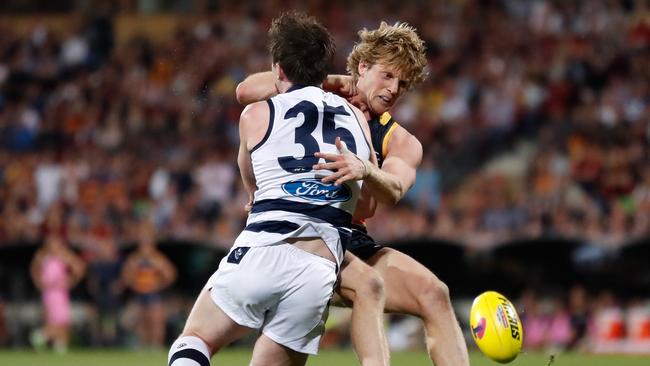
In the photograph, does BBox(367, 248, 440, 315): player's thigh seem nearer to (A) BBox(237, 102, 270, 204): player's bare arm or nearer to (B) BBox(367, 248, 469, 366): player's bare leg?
(B) BBox(367, 248, 469, 366): player's bare leg

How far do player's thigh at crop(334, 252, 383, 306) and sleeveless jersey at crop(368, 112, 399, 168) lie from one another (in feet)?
2.22

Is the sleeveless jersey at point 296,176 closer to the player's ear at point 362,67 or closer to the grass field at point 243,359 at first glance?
the player's ear at point 362,67

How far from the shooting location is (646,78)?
1681 cm

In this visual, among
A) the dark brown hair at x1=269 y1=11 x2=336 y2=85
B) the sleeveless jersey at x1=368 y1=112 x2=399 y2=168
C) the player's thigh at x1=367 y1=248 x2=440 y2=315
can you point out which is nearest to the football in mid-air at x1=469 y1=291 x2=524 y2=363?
the player's thigh at x1=367 y1=248 x2=440 y2=315

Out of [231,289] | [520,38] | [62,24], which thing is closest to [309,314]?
[231,289]

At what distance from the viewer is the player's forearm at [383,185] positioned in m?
5.35

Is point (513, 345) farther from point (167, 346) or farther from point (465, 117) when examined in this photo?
point (465, 117)

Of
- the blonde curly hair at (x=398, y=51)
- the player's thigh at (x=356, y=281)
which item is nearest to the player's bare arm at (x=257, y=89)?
the blonde curly hair at (x=398, y=51)

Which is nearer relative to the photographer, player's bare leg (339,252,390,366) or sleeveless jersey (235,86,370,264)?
sleeveless jersey (235,86,370,264)

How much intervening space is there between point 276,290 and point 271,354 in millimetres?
475

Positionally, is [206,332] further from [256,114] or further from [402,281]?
[402,281]

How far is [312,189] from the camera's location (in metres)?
5.36

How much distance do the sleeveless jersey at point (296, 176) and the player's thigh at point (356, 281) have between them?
353mm

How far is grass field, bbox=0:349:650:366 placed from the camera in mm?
11469
